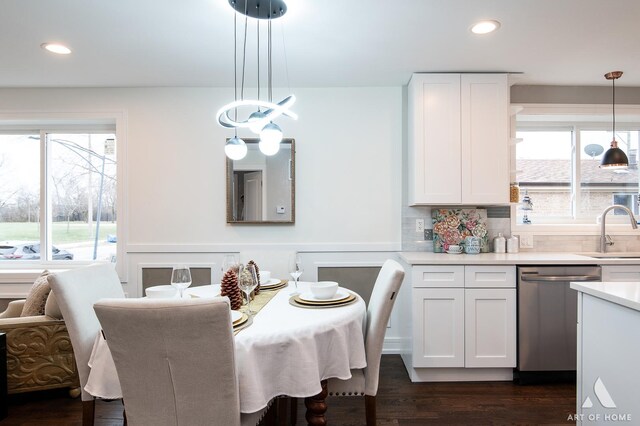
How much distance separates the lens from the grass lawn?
11.1 ft

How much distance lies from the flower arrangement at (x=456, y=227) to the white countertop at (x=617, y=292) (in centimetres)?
145

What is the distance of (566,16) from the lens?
2037mm

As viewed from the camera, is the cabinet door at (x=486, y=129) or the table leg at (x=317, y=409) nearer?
the table leg at (x=317, y=409)

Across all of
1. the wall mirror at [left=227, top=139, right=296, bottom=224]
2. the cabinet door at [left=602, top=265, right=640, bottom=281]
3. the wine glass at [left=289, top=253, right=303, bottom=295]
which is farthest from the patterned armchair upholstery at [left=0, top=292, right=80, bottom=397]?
the cabinet door at [left=602, top=265, right=640, bottom=281]

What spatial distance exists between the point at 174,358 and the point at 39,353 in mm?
1802

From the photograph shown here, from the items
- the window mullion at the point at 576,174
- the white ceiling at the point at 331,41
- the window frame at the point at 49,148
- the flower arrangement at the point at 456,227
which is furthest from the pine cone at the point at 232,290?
the window mullion at the point at 576,174

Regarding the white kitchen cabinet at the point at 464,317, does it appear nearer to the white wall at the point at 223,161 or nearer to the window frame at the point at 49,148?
the white wall at the point at 223,161

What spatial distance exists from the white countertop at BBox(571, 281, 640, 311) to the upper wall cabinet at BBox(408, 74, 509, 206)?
132 cm

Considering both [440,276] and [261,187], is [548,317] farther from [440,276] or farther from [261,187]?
[261,187]

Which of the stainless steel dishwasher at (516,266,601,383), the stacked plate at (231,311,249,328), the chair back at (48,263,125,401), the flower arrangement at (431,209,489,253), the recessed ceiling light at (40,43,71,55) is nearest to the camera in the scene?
the stacked plate at (231,311,249,328)

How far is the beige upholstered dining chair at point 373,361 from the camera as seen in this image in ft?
5.51

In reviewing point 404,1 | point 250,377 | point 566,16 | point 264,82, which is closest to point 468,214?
point 566,16

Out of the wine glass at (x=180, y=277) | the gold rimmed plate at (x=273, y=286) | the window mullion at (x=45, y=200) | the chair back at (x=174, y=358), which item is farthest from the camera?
the window mullion at (x=45, y=200)

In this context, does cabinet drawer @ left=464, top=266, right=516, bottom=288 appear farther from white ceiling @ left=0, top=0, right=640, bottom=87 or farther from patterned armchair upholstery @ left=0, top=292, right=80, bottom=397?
patterned armchair upholstery @ left=0, top=292, right=80, bottom=397
